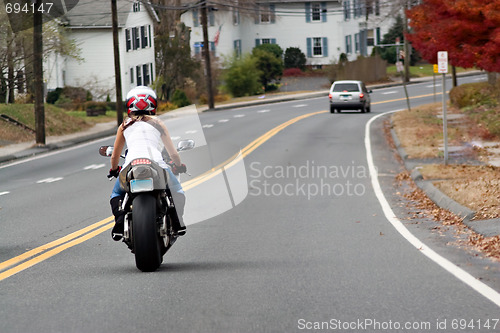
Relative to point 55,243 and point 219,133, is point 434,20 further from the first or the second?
point 55,243

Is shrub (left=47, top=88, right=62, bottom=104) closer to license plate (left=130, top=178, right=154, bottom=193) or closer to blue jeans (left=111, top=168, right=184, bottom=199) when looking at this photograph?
blue jeans (left=111, top=168, right=184, bottom=199)

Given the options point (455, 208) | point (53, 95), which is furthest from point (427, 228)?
point (53, 95)

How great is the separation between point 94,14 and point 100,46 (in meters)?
2.35

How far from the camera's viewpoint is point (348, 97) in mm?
45312

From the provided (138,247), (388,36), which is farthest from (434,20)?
(388,36)

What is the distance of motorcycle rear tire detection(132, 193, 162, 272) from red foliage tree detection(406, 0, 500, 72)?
16.5 m

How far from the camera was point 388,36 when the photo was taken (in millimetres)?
92375

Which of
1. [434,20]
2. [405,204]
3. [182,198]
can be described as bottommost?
[405,204]

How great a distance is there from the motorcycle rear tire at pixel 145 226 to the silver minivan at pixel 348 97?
3720cm

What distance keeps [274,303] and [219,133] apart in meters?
28.7

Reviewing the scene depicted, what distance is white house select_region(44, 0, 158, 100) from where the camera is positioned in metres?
59.7

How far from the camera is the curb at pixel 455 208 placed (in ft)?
38.4

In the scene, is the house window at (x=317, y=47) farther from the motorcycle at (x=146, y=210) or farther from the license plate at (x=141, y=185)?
the license plate at (x=141, y=185)

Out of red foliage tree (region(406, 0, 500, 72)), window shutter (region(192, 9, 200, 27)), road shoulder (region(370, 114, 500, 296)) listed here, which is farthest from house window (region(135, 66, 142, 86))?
road shoulder (region(370, 114, 500, 296))
